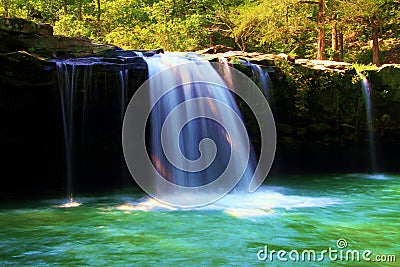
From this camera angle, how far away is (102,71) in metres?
9.55

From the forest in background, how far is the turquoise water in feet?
28.4

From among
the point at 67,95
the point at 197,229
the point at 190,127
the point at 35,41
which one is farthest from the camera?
the point at 190,127

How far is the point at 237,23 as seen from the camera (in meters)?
17.8

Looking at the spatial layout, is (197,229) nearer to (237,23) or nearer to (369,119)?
(369,119)

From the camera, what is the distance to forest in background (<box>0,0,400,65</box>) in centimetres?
1599

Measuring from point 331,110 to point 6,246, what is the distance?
9243mm

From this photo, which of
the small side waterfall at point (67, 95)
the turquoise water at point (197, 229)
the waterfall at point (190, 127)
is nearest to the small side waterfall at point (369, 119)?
the turquoise water at point (197, 229)

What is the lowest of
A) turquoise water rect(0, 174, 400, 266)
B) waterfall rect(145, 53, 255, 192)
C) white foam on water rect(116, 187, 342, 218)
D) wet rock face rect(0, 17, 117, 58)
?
turquoise water rect(0, 174, 400, 266)

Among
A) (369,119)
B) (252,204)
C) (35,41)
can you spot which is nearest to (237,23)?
(369,119)

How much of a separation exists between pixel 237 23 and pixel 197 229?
1292 centimetres

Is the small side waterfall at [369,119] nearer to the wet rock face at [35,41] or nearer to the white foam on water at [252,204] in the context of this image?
the white foam on water at [252,204]

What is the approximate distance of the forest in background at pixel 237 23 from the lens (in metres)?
16.0

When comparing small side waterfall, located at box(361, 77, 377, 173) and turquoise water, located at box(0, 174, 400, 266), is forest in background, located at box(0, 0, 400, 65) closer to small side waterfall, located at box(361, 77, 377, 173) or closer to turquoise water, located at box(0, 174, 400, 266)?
small side waterfall, located at box(361, 77, 377, 173)

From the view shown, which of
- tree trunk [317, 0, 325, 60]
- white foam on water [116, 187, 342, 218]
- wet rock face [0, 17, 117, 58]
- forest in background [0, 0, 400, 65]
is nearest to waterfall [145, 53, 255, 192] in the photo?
white foam on water [116, 187, 342, 218]
